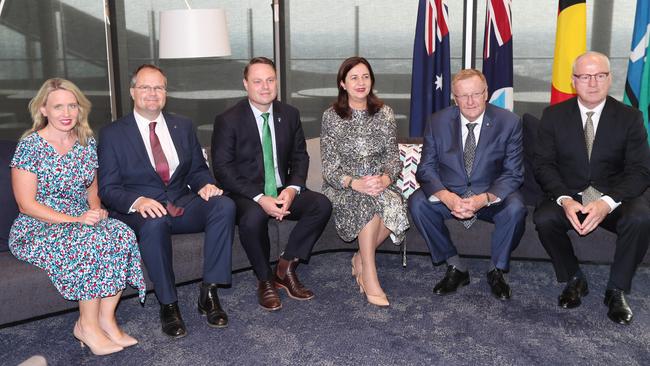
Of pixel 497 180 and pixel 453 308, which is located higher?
pixel 497 180

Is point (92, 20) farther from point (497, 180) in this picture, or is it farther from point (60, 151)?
point (497, 180)

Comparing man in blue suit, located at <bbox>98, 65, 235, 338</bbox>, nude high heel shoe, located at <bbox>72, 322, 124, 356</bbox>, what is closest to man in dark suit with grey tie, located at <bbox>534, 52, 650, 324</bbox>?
man in blue suit, located at <bbox>98, 65, 235, 338</bbox>

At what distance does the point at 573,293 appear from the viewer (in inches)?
130

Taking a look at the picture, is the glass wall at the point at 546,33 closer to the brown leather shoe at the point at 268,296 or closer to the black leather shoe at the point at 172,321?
the brown leather shoe at the point at 268,296

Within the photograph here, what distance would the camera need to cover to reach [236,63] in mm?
8047

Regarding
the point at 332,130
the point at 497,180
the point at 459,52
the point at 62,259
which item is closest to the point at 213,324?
the point at 62,259

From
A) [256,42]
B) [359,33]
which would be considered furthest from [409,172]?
[359,33]

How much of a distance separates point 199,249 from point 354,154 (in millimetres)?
1005

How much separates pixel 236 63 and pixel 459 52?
2.73 meters

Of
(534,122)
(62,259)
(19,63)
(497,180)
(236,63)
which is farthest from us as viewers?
(236,63)

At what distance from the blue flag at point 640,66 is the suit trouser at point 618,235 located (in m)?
1.50

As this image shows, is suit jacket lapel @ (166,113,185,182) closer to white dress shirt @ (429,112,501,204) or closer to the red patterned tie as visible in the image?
the red patterned tie

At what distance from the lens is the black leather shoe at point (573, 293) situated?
3.29m

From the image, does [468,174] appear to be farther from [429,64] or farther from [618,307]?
[429,64]
